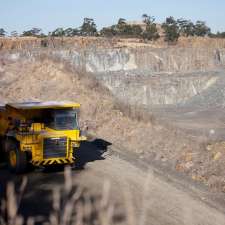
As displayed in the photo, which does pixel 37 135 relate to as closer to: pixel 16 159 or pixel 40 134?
pixel 40 134

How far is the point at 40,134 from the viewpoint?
1298 cm

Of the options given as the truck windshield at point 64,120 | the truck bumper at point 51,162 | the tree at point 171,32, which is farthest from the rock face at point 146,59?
the truck bumper at point 51,162

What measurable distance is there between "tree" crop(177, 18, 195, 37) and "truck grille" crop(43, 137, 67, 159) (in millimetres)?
93040

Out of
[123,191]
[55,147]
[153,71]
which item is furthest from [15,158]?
[153,71]

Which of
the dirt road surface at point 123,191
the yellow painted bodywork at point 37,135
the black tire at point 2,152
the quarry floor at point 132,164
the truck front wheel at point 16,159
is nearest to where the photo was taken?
the dirt road surface at point 123,191

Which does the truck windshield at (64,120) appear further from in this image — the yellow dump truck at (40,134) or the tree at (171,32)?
the tree at (171,32)

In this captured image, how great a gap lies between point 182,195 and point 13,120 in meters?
4.72

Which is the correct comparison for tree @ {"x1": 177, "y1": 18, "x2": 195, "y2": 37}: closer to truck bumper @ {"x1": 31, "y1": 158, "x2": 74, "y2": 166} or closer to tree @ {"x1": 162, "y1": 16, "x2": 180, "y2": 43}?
tree @ {"x1": 162, "y1": 16, "x2": 180, "y2": 43}

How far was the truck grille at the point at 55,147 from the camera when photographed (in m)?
13.1

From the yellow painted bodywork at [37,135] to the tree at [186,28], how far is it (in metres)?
92.8

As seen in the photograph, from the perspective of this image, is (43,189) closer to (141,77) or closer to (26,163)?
(26,163)

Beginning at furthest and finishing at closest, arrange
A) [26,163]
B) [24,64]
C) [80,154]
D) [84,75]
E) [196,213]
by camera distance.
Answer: [24,64], [84,75], [80,154], [26,163], [196,213]

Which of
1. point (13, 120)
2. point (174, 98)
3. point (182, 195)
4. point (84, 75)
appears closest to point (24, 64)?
point (84, 75)

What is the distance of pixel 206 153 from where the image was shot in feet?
54.3
